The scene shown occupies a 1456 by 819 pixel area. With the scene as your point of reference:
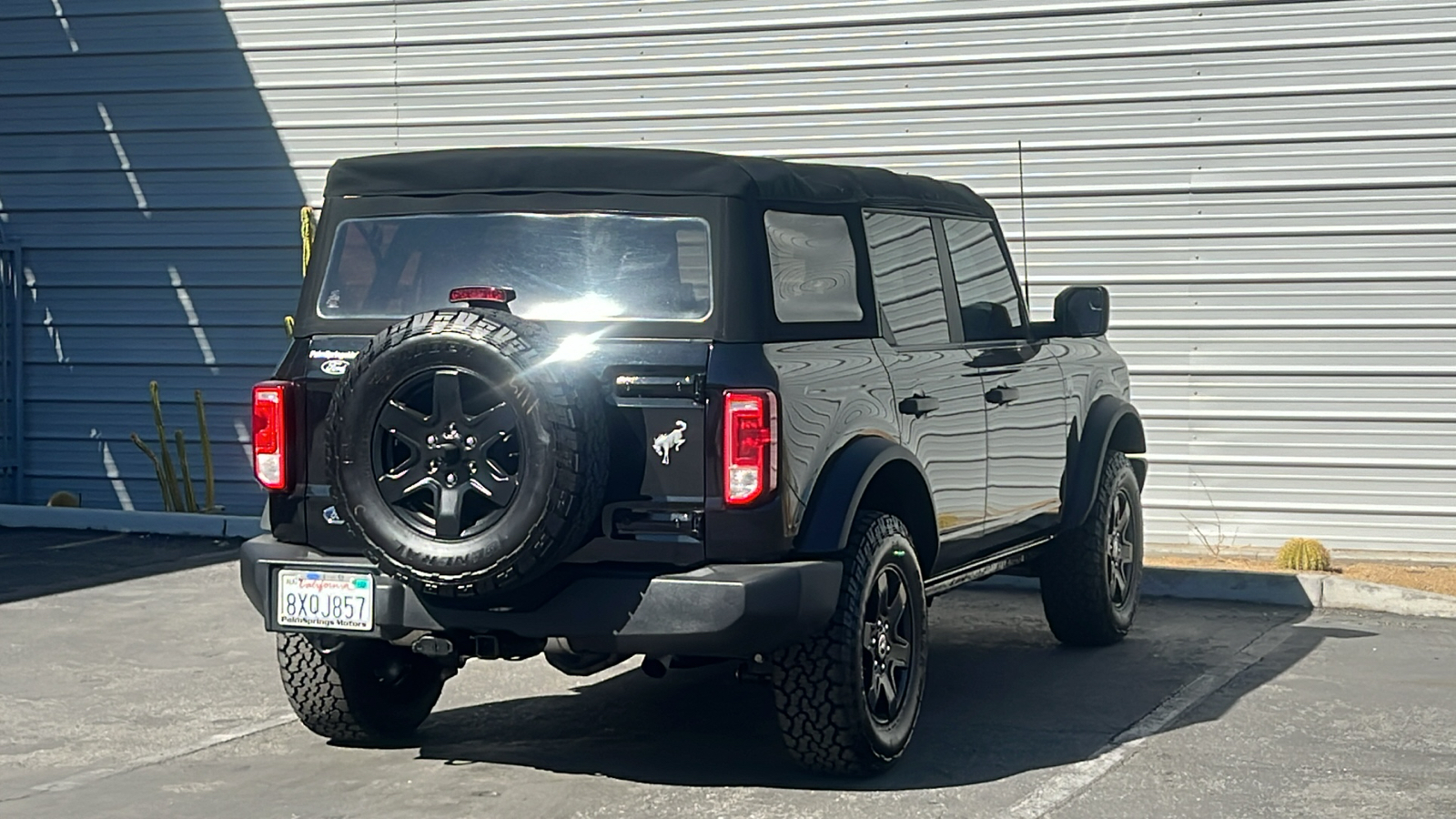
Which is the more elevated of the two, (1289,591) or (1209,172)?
(1209,172)

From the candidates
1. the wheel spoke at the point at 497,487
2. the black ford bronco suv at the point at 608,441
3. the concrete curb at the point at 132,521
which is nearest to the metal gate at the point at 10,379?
the concrete curb at the point at 132,521

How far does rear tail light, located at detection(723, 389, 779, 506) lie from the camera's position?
5.64 metres

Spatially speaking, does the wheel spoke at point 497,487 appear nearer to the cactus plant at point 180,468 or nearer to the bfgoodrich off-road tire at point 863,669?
the bfgoodrich off-road tire at point 863,669

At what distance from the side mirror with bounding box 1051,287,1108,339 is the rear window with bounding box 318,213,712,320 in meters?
2.77

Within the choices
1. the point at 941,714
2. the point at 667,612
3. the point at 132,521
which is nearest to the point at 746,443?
the point at 667,612

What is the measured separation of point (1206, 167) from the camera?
1146 cm

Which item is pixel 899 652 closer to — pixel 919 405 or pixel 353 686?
pixel 919 405

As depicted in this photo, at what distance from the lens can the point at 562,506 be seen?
5457mm

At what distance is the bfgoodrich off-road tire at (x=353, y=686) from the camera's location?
6473 mm

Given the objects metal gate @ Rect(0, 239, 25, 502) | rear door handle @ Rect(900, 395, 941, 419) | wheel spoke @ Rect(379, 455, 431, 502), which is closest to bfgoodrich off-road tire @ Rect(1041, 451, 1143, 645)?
rear door handle @ Rect(900, 395, 941, 419)

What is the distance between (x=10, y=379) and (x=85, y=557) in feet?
11.0

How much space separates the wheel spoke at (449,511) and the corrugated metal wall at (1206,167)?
22.6ft

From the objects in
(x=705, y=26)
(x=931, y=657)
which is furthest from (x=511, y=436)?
(x=705, y=26)

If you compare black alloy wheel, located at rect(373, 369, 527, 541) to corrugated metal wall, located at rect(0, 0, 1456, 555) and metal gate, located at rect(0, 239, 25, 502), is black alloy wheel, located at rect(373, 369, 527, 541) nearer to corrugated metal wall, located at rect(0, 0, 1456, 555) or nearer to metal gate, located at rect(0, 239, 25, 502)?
corrugated metal wall, located at rect(0, 0, 1456, 555)
